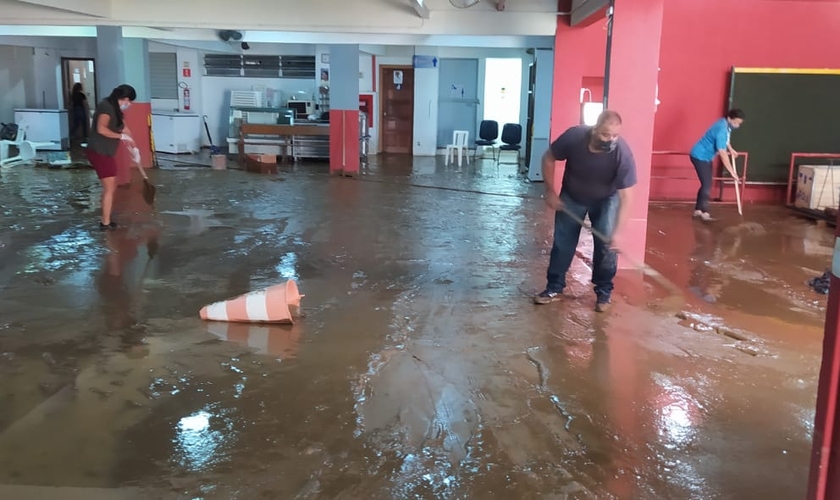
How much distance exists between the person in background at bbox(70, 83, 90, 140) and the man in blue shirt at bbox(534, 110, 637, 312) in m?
13.7

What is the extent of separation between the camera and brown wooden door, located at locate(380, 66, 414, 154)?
54.1 feet

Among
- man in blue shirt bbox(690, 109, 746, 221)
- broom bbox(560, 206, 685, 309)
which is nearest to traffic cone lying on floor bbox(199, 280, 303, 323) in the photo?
broom bbox(560, 206, 685, 309)

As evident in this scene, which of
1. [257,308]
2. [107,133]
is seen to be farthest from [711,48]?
[257,308]

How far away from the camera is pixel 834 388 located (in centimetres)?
183

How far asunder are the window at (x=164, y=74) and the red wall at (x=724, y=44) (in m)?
10.6

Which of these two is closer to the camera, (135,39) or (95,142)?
(95,142)

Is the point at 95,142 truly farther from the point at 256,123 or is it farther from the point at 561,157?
the point at 256,123

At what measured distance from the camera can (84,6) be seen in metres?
9.48

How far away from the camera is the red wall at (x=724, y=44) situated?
936cm

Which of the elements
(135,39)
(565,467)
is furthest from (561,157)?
(135,39)

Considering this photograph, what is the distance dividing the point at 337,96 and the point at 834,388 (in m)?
10.9

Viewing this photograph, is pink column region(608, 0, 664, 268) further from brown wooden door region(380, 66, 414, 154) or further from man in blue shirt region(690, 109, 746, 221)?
brown wooden door region(380, 66, 414, 154)

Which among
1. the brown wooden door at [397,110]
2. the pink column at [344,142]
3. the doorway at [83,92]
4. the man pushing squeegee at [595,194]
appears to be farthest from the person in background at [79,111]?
the man pushing squeegee at [595,194]

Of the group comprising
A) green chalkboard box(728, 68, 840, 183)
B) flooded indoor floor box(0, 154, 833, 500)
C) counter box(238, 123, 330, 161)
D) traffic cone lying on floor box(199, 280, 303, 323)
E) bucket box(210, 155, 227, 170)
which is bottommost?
flooded indoor floor box(0, 154, 833, 500)
